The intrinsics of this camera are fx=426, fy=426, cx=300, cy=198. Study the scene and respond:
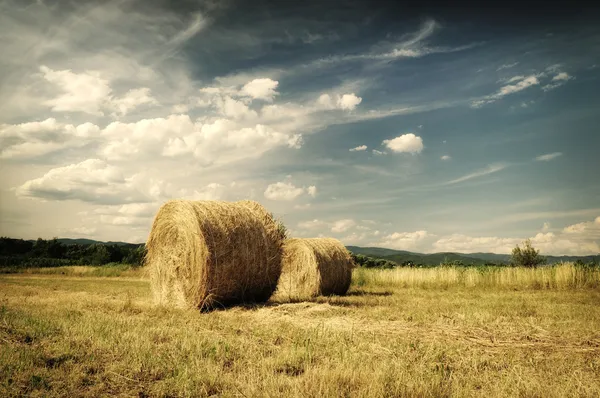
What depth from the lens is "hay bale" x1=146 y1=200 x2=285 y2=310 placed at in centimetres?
982

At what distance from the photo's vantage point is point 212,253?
9.79m

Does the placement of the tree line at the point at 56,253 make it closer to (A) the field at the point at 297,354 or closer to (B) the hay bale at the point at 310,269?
(B) the hay bale at the point at 310,269

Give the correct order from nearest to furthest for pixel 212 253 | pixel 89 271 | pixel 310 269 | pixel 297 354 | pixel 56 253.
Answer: pixel 297 354, pixel 212 253, pixel 310 269, pixel 89 271, pixel 56 253

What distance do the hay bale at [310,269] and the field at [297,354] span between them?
375cm

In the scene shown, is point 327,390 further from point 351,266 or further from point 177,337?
point 351,266

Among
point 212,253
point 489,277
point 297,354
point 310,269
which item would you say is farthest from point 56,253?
point 297,354

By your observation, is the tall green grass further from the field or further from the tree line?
the tree line

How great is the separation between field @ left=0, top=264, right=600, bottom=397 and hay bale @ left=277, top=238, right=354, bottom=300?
3.75 metres

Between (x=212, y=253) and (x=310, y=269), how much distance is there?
4.30 meters

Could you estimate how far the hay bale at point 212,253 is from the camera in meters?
9.82

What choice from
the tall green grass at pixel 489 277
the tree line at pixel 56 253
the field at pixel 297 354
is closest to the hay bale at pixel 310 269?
the field at pixel 297 354

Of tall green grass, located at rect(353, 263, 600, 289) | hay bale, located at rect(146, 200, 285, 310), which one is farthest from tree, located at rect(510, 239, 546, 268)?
hay bale, located at rect(146, 200, 285, 310)

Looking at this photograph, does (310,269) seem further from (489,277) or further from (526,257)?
(526,257)

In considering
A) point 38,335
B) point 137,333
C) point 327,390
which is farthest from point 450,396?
point 38,335
